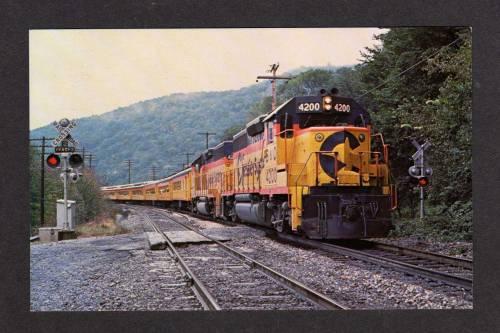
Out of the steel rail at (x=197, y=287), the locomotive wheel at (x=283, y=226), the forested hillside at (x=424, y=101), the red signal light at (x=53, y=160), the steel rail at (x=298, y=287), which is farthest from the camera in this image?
the locomotive wheel at (x=283, y=226)

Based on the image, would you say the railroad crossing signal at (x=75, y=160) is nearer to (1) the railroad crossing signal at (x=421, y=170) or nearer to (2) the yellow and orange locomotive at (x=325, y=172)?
(2) the yellow and orange locomotive at (x=325, y=172)

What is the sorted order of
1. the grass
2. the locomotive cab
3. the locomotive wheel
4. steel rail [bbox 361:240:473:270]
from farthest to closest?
the locomotive wheel
the locomotive cab
the grass
steel rail [bbox 361:240:473:270]

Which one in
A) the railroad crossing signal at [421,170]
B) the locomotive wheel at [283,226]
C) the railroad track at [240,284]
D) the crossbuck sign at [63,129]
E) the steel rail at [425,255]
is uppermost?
the crossbuck sign at [63,129]

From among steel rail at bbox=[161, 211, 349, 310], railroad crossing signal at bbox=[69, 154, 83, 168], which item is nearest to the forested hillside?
steel rail at bbox=[161, 211, 349, 310]

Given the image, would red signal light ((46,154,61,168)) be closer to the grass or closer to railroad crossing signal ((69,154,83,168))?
railroad crossing signal ((69,154,83,168))

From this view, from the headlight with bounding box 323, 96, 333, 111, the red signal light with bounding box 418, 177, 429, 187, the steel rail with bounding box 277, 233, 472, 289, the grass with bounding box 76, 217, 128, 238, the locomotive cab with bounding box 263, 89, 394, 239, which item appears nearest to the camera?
the steel rail with bounding box 277, 233, 472, 289

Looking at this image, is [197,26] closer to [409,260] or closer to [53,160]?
[53,160]

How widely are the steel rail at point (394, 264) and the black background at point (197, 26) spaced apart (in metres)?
0.37

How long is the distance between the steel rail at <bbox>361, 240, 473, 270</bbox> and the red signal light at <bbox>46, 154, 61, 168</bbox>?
4973 mm

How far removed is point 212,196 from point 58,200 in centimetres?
973

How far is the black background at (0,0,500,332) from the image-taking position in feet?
20.8

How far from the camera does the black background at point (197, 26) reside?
6348 millimetres

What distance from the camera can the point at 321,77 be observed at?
8062 millimetres

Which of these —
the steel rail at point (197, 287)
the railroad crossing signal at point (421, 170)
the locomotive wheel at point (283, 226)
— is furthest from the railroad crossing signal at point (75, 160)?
the railroad crossing signal at point (421, 170)
